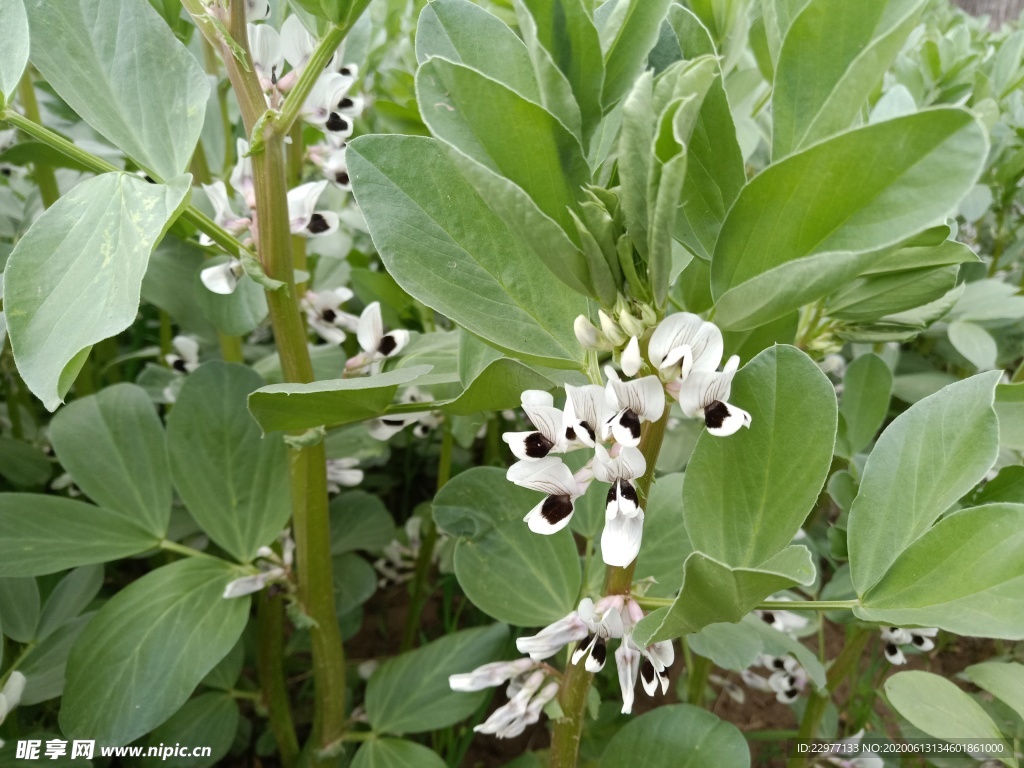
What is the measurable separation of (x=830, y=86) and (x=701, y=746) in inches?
22.6

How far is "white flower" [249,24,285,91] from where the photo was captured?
2.33ft

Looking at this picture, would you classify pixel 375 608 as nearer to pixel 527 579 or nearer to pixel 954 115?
pixel 527 579

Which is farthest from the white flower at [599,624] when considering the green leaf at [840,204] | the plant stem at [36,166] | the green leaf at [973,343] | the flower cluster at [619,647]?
the plant stem at [36,166]

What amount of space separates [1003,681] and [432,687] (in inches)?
23.4

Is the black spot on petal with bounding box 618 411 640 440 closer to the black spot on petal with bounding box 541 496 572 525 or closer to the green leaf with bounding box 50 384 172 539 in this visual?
the black spot on petal with bounding box 541 496 572 525

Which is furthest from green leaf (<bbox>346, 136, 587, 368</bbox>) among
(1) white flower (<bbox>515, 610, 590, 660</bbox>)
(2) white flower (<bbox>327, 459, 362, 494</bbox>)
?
(2) white flower (<bbox>327, 459, 362, 494</bbox>)

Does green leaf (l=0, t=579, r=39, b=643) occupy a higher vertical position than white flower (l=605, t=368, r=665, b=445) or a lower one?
lower

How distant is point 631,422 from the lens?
459 mm

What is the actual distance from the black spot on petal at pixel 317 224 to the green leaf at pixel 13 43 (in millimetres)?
281

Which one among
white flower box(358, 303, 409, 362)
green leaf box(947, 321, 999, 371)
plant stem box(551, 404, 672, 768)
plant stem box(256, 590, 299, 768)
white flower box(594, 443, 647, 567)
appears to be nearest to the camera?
white flower box(594, 443, 647, 567)

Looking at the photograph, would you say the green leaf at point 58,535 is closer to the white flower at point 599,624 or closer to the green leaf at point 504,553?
the green leaf at point 504,553

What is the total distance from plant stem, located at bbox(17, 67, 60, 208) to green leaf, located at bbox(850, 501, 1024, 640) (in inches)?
43.2

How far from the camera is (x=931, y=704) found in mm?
723

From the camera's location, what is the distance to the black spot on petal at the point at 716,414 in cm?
46
